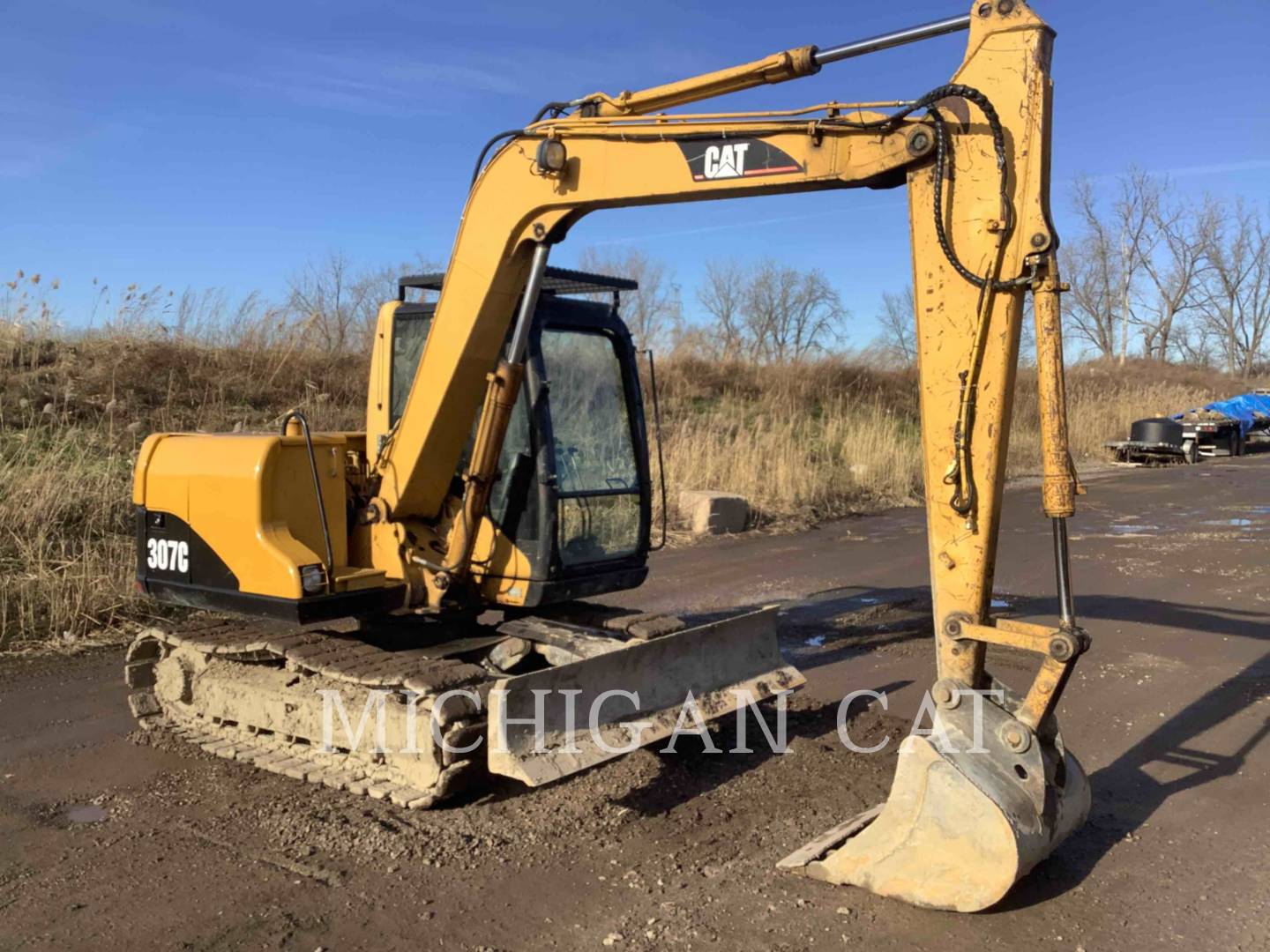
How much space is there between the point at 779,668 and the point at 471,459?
1.93 meters

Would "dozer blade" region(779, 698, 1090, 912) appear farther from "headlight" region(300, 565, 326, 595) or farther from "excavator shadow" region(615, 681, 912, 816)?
"headlight" region(300, 565, 326, 595)

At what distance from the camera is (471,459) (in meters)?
4.84

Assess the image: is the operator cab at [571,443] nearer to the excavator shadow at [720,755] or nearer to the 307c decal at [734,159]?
the excavator shadow at [720,755]

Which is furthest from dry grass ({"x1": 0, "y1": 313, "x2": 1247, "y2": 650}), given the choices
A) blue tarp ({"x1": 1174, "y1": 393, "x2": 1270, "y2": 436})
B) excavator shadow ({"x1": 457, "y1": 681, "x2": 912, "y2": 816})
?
blue tarp ({"x1": 1174, "y1": 393, "x2": 1270, "y2": 436})

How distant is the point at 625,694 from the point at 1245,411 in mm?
28811

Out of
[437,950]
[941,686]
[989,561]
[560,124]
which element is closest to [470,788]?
[437,950]

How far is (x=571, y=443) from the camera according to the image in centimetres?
524

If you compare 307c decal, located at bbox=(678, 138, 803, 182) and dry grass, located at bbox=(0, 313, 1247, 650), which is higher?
307c decal, located at bbox=(678, 138, 803, 182)

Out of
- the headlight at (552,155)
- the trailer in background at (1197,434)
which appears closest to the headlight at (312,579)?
the headlight at (552,155)

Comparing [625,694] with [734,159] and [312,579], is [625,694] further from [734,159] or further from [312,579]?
[734,159]

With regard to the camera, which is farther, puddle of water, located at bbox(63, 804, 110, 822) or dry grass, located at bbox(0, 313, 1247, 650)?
dry grass, located at bbox(0, 313, 1247, 650)

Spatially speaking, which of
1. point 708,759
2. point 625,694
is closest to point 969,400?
point 625,694

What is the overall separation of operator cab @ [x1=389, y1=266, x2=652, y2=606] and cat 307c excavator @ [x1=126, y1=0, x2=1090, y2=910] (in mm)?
15

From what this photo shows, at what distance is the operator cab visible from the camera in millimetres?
4992
